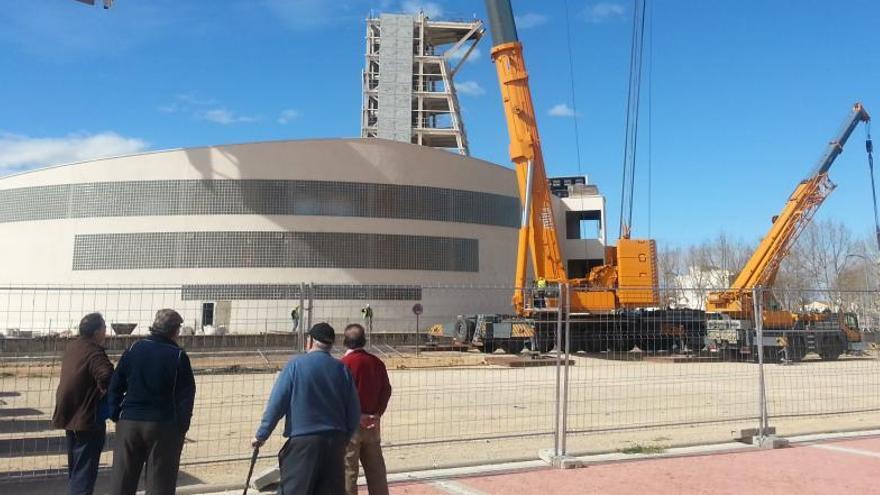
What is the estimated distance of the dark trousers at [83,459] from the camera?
17.3 ft

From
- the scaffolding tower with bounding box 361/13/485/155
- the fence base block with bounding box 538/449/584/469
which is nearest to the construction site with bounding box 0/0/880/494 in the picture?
the fence base block with bounding box 538/449/584/469

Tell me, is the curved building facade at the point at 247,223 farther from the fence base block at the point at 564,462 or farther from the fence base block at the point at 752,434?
the fence base block at the point at 564,462

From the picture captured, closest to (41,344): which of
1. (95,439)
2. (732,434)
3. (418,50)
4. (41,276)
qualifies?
(95,439)

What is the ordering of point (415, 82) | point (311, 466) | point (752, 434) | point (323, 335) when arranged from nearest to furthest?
point (311, 466) → point (323, 335) → point (752, 434) → point (415, 82)

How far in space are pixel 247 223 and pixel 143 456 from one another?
35369 mm

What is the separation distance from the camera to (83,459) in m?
5.32

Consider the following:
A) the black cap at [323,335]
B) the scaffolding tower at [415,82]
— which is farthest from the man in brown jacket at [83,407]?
the scaffolding tower at [415,82]

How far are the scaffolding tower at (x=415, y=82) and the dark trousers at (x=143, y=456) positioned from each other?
62.0 meters

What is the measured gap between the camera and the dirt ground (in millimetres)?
8586

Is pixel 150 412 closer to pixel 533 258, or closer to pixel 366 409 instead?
pixel 366 409

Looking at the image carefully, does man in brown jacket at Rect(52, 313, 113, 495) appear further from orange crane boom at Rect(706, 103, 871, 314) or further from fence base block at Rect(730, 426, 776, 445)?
orange crane boom at Rect(706, 103, 871, 314)

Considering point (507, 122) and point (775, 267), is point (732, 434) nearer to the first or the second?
point (507, 122)

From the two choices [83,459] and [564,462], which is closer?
[83,459]

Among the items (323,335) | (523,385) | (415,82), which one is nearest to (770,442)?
(323,335)
